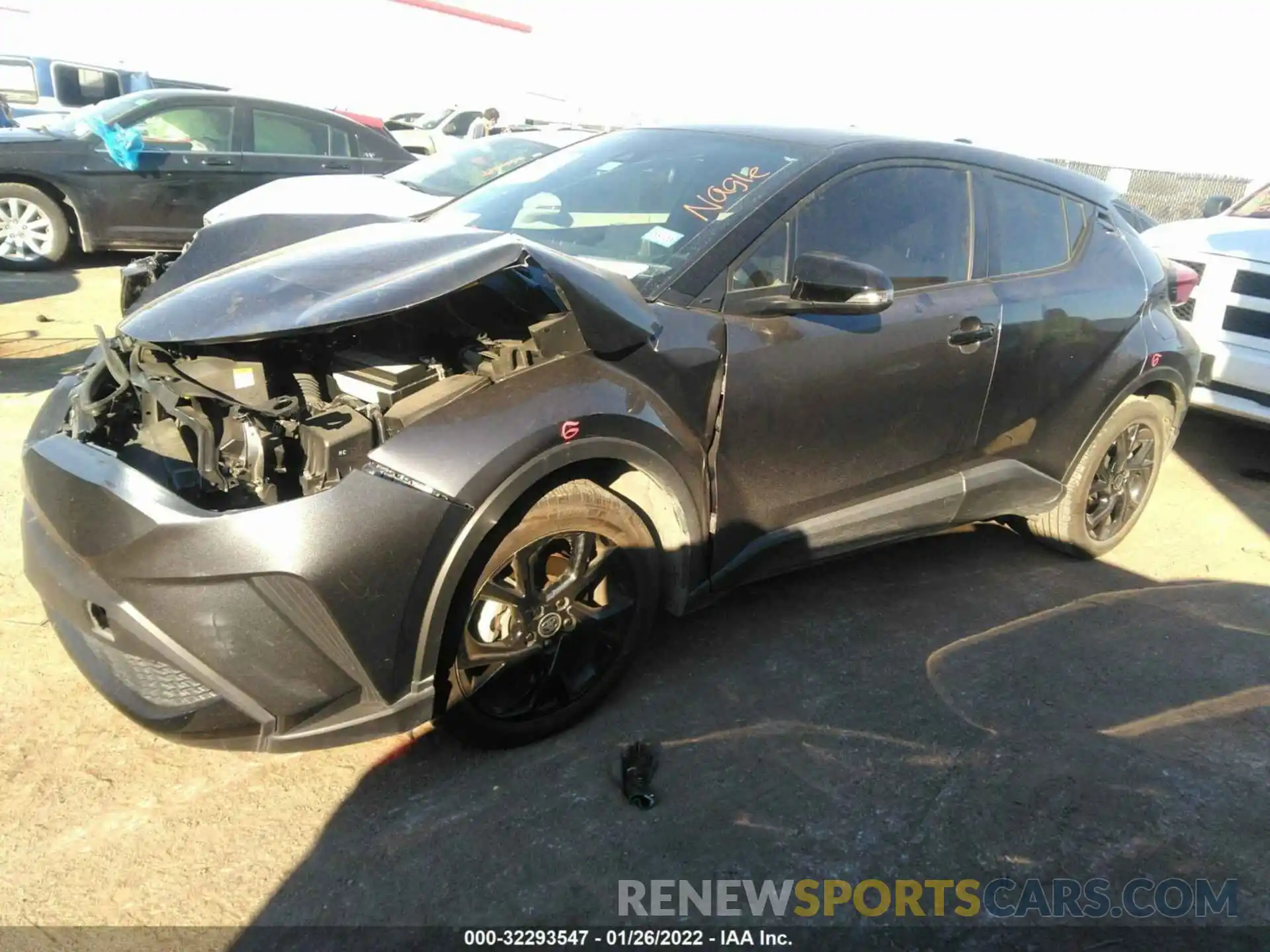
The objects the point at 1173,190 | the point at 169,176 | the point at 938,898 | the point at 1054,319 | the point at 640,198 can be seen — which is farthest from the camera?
the point at 1173,190

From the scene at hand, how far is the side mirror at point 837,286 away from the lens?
2.80 m

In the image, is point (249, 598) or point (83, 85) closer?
point (249, 598)

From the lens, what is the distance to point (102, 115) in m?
8.62

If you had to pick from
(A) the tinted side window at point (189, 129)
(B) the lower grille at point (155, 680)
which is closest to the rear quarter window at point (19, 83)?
(A) the tinted side window at point (189, 129)

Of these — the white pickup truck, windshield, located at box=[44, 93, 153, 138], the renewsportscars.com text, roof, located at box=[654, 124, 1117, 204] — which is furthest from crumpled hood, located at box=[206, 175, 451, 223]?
the white pickup truck

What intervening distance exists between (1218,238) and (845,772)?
517cm

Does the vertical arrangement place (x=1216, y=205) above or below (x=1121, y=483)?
above

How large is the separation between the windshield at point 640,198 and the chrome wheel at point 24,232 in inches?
255

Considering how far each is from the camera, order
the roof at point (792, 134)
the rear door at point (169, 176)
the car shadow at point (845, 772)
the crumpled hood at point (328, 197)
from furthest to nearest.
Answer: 1. the rear door at point (169, 176)
2. the crumpled hood at point (328, 197)
3. the roof at point (792, 134)
4. the car shadow at point (845, 772)

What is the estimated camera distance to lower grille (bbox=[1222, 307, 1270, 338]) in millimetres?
5551

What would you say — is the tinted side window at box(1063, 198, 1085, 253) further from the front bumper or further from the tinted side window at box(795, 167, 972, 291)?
the front bumper

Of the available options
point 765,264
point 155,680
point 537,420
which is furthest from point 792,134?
point 155,680

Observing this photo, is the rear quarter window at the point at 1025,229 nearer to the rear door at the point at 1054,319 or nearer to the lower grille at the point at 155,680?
the rear door at the point at 1054,319

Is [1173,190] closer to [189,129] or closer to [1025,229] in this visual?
[1025,229]
